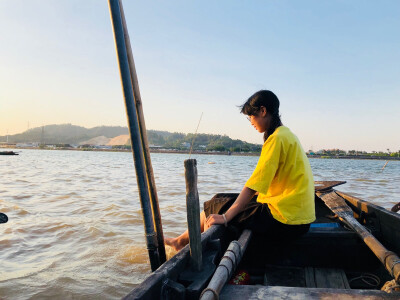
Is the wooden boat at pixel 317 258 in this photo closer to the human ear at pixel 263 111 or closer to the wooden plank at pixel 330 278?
the wooden plank at pixel 330 278

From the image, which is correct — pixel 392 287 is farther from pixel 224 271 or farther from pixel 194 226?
pixel 194 226

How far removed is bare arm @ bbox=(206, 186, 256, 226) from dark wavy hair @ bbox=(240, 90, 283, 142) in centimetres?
59

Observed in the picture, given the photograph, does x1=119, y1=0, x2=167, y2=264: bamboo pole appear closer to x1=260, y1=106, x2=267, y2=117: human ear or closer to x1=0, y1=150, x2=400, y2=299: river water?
x1=0, y1=150, x2=400, y2=299: river water

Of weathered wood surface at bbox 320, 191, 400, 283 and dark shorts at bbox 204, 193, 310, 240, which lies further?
dark shorts at bbox 204, 193, 310, 240

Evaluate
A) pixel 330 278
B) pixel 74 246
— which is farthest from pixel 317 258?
pixel 74 246

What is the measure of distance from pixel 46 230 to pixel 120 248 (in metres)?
1.79

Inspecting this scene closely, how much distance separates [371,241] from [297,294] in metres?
1.21

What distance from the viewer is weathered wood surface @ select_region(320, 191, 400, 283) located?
1898 mm

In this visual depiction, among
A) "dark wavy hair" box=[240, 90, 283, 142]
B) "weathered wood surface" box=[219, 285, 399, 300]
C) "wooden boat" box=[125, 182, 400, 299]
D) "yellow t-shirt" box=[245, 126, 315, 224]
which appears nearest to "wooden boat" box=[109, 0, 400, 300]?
"wooden boat" box=[125, 182, 400, 299]

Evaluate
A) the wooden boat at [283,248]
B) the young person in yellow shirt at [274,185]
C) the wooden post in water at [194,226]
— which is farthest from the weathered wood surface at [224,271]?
the young person in yellow shirt at [274,185]

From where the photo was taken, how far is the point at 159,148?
372 feet

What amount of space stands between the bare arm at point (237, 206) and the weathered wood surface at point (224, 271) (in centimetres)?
23

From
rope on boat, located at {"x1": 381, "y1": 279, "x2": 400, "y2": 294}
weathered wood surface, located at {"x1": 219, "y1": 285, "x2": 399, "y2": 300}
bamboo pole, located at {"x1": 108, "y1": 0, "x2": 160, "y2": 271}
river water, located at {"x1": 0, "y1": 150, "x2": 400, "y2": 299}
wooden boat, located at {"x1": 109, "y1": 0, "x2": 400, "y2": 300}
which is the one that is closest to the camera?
weathered wood surface, located at {"x1": 219, "y1": 285, "x2": 399, "y2": 300}

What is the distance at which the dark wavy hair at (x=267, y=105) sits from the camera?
254 centimetres
